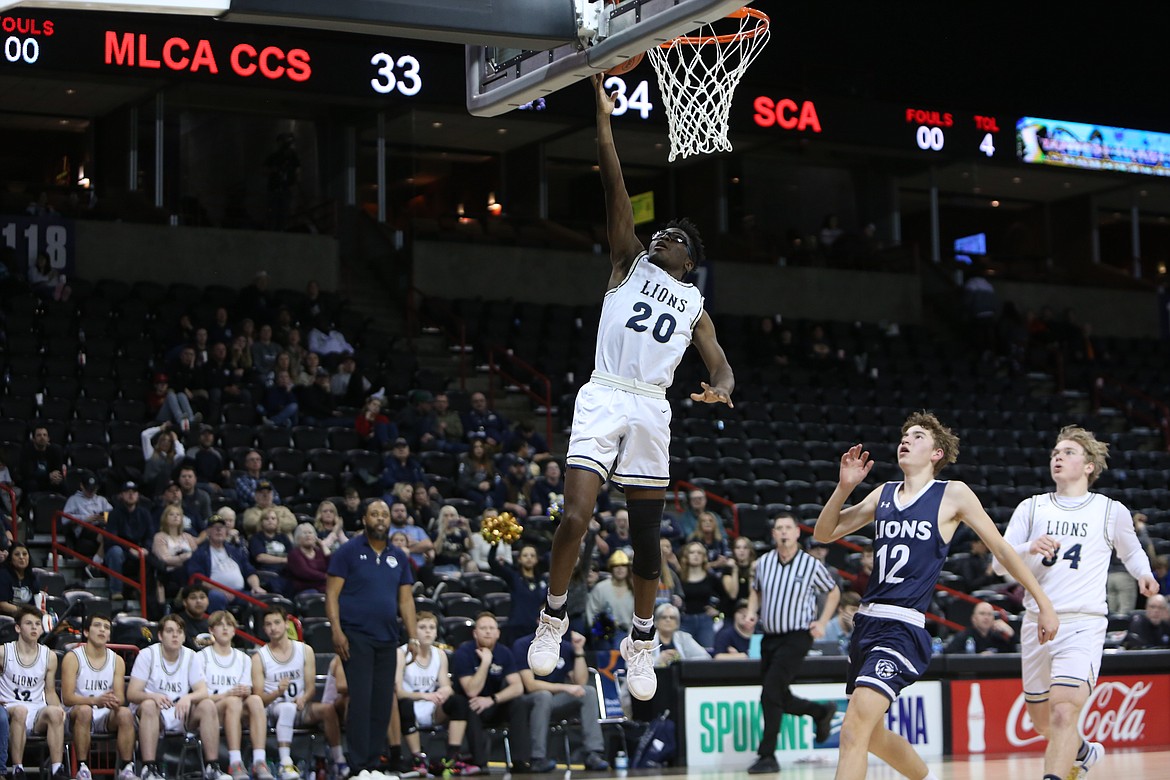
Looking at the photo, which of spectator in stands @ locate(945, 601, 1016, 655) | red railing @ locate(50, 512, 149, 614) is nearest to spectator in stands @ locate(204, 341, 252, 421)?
red railing @ locate(50, 512, 149, 614)

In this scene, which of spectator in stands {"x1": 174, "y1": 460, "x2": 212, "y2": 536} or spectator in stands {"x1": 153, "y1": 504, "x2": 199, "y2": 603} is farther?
spectator in stands {"x1": 174, "y1": 460, "x2": 212, "y2": 536}

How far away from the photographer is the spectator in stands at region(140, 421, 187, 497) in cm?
1510

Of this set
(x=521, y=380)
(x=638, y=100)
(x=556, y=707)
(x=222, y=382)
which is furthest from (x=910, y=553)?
(x=521, y=380)

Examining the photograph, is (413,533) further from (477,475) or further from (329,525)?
(477,475)

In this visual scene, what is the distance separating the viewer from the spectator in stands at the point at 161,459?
1510cm

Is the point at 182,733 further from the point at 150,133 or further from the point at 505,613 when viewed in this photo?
the point at 150,133

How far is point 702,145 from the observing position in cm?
806

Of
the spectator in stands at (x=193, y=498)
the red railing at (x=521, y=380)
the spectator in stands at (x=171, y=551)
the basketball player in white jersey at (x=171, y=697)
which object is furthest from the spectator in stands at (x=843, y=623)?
the red railing at (x=521, y=380)

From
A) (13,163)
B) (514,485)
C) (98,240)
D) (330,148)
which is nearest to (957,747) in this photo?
(514,485)

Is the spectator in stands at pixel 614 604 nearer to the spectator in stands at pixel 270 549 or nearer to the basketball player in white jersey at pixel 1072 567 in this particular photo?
the spectator in stands at pixel 270 549

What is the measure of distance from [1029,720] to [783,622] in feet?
9.89

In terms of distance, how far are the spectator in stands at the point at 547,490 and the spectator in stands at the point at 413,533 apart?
5.53 ft

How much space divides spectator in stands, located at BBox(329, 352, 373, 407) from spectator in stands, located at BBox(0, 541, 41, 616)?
6283 millimetres

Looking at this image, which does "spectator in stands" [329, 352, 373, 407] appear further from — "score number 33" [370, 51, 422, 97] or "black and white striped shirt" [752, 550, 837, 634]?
"black and white striped shirt" [752, 550, 837, 634]
